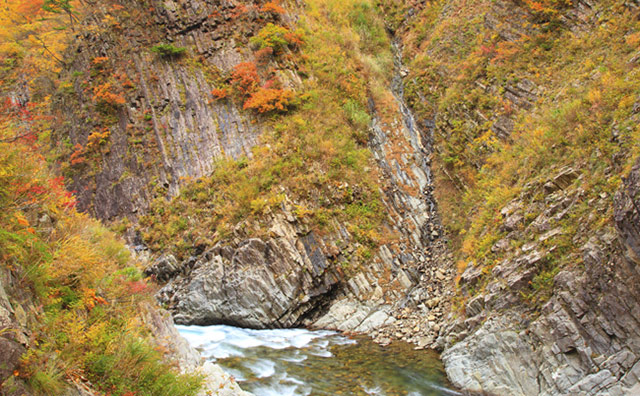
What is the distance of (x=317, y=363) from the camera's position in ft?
32.5

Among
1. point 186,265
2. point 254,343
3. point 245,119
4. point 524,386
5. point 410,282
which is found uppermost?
point 245,119

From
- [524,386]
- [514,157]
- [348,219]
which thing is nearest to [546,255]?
[524,386]

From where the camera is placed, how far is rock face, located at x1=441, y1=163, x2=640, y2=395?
6.20 meters

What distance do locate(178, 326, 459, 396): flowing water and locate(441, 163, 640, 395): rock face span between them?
1.21 meters

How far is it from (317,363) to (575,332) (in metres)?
6.23

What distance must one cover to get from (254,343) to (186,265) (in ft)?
16.6

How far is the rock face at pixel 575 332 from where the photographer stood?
20.3ft

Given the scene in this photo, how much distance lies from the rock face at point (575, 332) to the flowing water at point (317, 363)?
1.21 meters

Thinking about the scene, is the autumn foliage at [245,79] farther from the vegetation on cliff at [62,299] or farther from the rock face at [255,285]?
the vegetation on cliff at [62,299]

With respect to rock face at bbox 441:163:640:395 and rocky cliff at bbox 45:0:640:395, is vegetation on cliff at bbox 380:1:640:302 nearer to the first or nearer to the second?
rocky cliff at bbox 45:0:640:395

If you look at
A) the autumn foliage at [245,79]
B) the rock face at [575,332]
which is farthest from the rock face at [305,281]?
the autumn foliage at [245,79]

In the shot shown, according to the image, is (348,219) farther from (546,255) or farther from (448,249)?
(546,255)

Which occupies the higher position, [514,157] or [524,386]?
[514,157]

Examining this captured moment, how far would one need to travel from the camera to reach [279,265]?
13.3m
